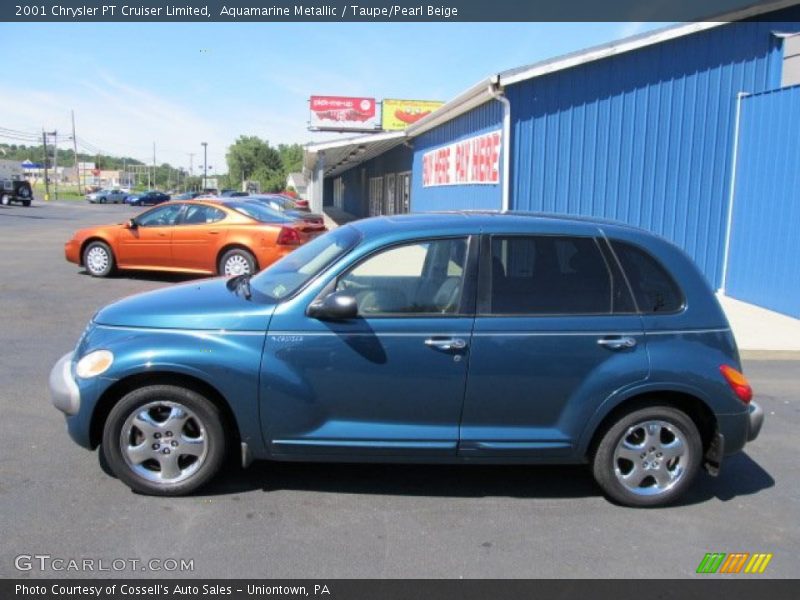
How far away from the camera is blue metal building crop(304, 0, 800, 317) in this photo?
10.4m

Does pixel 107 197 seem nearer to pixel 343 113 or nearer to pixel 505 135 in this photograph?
pixel 343 113

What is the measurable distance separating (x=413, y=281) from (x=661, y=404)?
5.23ft

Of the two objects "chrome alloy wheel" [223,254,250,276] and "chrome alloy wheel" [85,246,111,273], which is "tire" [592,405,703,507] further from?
"chrome alloy wheel" [85,246,111,273]

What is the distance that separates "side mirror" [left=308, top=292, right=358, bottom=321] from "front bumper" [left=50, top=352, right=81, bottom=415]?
1366 millimetres

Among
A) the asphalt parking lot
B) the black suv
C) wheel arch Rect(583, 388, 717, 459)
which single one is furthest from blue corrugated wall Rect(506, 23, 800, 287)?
the black suv

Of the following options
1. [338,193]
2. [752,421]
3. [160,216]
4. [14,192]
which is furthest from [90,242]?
[338,193]

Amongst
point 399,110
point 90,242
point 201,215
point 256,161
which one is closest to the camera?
point 201,215

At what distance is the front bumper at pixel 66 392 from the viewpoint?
12.2 ft

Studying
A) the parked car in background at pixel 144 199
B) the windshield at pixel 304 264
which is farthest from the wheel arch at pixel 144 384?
the parked car in background at pixel 144 199

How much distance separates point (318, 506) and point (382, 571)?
2.37ft

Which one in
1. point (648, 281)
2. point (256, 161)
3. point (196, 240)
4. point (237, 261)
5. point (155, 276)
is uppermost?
point (256, 161)

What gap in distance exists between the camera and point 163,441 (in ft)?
12.4

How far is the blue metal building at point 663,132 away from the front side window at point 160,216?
5574mm

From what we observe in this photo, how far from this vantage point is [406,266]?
419 centimetres
